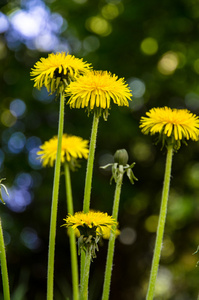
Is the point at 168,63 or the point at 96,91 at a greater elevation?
the point at 168,63

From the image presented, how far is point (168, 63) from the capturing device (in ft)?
12.9

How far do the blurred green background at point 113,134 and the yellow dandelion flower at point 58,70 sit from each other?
256 centimetres

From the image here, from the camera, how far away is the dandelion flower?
83 centimetres

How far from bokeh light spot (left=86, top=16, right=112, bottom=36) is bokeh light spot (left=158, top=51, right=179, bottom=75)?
58 centimetres

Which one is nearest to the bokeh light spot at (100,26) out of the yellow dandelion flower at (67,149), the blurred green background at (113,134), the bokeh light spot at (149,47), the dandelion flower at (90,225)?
the blurred green background at (113,134)

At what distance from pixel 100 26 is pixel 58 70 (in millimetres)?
3056

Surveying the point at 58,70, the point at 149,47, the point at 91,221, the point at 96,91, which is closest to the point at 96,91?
the point at 96,91

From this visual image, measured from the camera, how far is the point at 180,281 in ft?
13.1

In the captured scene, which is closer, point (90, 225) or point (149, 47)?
point (90, 225)

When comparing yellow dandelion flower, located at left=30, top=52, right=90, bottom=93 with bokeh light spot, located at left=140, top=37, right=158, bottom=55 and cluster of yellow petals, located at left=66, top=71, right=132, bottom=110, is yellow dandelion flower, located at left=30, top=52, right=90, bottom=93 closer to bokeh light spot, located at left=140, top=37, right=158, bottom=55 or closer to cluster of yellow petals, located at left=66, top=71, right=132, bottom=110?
cluster of yellow petals, located at left=66, top=71, right=132, bottom=110

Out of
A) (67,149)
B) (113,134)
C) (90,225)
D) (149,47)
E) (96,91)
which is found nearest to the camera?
(90,225)

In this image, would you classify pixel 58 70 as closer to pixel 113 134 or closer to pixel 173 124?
pixel 173 124

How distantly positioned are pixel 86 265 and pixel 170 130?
1.18ft

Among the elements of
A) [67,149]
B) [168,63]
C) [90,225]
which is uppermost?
[168,63]
